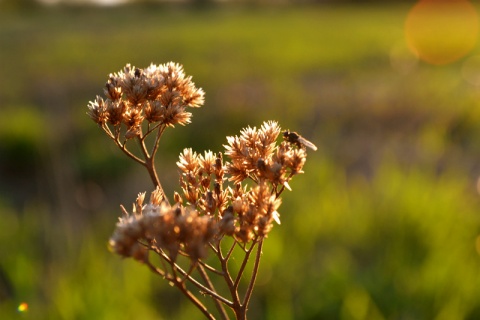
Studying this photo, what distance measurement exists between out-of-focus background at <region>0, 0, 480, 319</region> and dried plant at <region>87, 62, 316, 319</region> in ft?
7.40

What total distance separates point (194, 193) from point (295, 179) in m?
5.07

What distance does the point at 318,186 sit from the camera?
6.10m

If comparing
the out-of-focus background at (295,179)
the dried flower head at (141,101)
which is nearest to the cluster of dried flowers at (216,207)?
the dried flower head at (141,101)

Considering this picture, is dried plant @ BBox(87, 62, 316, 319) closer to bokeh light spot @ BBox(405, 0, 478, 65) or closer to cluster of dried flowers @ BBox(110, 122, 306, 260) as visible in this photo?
cluster of dried flowers @ BBox(110, 122, 306, 260)

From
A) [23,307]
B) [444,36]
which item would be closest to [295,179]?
[23,307]

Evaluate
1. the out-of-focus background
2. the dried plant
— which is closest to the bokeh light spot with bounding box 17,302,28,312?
the out-of-focus background

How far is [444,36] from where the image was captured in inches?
1102

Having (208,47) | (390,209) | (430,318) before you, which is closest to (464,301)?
(430,318)

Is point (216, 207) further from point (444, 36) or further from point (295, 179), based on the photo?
point (444, 36)

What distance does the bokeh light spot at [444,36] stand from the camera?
22.1 metres

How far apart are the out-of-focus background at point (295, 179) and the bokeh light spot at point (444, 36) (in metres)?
0.25

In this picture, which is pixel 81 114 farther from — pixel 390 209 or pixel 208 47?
pixel 208 47

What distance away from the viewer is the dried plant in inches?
48.4

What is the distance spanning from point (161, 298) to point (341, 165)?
3.85 metres
